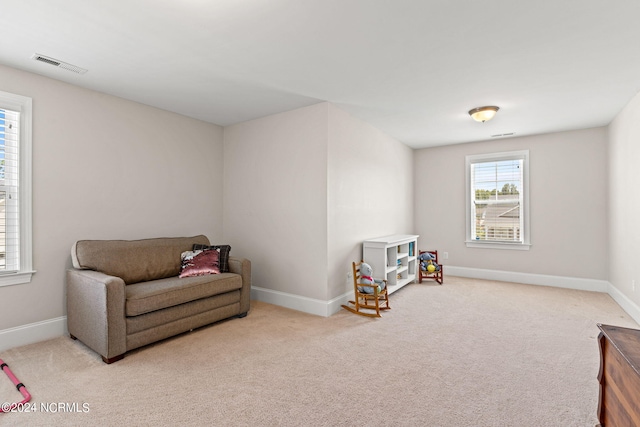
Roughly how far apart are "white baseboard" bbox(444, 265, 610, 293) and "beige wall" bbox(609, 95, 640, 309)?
25 cm

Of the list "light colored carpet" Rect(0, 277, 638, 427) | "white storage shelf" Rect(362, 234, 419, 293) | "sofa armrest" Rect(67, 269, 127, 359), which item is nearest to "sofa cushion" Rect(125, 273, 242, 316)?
"sofa armrest" Rect(67, 269, 127, 359)

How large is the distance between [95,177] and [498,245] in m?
5.92

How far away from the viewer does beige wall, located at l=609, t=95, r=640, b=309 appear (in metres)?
3.40

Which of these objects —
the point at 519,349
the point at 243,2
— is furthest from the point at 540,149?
the point at 243,2

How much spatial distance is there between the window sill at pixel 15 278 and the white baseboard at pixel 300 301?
2.31 meters

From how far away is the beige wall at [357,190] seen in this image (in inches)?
149

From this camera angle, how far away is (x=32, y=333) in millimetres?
2867

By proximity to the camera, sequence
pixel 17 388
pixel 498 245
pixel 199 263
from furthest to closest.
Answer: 1. pixel 498 245
2. pixel 199 263
3. pixel 17 388

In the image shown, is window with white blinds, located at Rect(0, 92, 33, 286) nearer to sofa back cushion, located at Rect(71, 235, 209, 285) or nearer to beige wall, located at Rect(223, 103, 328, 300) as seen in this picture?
sofa back cushion, located at Rect(71, 235, 209, 285)

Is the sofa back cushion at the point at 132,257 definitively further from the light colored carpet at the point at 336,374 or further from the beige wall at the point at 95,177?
the light colored carpet at the point at 336,374

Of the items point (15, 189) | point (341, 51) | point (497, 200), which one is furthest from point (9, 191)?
point (497, 200)

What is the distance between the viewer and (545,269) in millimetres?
5098

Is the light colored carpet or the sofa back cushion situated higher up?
the sofa back cushion

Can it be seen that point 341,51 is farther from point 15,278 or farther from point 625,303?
point 625,303
